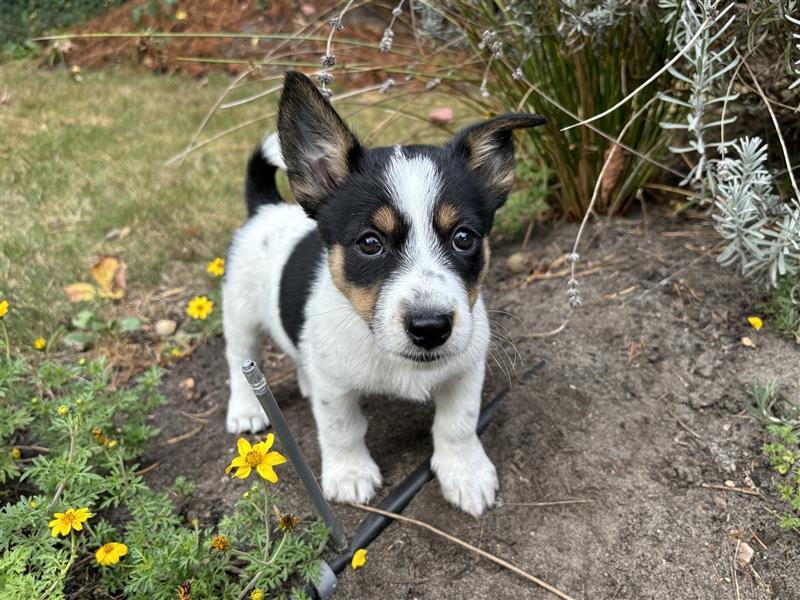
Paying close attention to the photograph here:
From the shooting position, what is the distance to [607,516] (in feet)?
8.03

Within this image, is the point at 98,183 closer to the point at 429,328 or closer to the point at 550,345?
the point at 550,345

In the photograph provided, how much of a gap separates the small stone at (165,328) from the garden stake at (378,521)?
192cm

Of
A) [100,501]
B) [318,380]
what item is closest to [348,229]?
[318,380]

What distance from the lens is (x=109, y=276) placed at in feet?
13.9

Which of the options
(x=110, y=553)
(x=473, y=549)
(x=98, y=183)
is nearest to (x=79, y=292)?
(x=98, y=183)

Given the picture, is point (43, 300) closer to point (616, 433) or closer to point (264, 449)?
point (264, 449)

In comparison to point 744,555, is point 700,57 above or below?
above

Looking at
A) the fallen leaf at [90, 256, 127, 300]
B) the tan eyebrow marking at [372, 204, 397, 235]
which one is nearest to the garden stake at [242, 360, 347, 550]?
the tan eyebrow marking at [372, 204, 397, 235]

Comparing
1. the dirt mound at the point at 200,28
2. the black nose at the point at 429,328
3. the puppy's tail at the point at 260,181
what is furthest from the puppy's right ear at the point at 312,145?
the dirt mound at the point at 200,28

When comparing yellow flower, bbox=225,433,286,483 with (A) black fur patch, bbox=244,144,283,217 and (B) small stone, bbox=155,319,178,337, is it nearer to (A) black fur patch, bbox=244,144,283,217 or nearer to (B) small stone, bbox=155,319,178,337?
(A) black fur patch, bbox=244,144,283,217

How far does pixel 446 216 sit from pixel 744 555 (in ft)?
5.38

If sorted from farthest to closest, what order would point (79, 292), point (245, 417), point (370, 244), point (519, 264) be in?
point (79, 292) → point (519, 264) → point (245, 417) → point (370, 244)

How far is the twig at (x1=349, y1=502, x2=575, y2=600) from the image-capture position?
2.22m

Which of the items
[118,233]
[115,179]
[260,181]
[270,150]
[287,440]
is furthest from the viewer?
[115,179]
